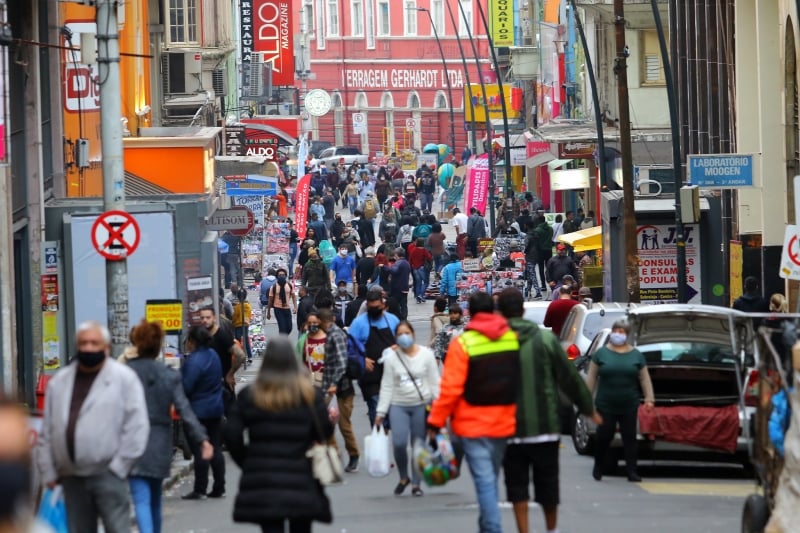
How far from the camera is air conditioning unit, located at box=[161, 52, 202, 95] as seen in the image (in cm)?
4275

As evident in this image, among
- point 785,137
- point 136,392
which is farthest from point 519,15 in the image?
point 136,392

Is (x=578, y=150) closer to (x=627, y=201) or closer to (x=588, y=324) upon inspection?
(x=627, y=201)

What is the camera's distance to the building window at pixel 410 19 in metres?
104

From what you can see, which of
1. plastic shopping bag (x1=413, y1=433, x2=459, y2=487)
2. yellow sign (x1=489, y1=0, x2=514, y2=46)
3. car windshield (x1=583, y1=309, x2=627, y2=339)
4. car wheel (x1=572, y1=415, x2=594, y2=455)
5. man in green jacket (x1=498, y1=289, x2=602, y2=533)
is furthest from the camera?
yellow sign (x1=489, y1=0, x2=514, y2=46)

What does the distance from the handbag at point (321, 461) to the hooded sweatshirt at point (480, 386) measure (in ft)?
4.10

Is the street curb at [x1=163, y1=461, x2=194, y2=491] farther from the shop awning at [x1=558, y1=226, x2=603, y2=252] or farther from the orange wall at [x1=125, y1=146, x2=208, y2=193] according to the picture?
the shop awning at [x1=558, y1=226, x2=603, y2=252]

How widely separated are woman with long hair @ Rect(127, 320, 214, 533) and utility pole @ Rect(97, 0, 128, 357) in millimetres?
5572

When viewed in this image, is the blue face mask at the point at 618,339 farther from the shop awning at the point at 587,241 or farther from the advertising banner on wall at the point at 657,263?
the shop awning at the point at 587,241

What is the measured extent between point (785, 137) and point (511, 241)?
1157 centimetres

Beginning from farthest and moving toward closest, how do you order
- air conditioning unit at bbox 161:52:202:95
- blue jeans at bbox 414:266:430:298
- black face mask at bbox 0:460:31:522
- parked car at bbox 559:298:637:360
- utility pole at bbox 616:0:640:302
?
1. air conditioning unit at bbox 161:52:202:95
2. blue jeans at bbox 414:266:430:298
3. utility pole at bbox 616:0:640:302
4. parked car at bbox 559:298:637:360
5. black face mask at bbox 0:460:31:522

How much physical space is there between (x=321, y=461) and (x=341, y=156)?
8121 centimetres

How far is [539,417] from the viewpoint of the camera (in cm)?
985

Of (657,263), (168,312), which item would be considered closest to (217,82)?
(657,263)

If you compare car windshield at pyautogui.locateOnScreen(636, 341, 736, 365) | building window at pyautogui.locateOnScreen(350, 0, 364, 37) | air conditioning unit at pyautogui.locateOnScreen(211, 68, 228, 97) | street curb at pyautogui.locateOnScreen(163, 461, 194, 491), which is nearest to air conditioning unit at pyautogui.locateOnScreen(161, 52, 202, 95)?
air conditioning unit at pyautogui.locateOnScreen(211, 68, 228, 97)
